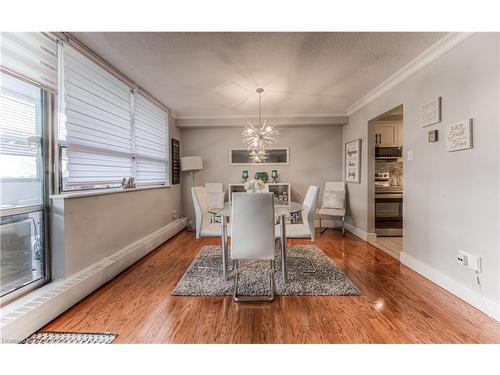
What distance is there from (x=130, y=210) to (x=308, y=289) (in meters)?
2.36

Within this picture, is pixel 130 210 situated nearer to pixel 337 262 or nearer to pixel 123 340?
pixel 123 340

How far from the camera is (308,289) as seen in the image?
2197 mm

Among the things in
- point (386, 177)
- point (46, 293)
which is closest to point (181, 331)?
point (46, 293)

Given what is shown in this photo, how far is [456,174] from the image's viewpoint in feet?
6.99

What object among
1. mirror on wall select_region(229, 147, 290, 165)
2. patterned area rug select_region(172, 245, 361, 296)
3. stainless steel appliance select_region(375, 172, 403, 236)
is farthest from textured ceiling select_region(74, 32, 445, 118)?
patterned area rug select_region(172, 245, 361, 296)

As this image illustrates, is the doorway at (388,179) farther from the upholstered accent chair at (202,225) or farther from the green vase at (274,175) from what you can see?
the upholstered accent chair at (202,225)

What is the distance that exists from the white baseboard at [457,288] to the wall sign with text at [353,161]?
5.97 feet

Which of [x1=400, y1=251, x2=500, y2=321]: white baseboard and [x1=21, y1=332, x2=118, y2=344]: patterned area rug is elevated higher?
[x1=400, y1=251, x2=500, y2=321]: white baseboard

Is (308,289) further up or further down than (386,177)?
further down

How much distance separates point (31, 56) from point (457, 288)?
157 inches

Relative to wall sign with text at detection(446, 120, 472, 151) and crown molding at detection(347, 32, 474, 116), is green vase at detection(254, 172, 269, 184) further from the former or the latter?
wall sign with text at detection(446, 120, 472, 151)

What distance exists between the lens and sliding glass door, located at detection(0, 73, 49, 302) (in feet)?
5.40

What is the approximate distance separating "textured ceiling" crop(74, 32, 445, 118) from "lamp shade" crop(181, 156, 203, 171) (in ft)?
4.02

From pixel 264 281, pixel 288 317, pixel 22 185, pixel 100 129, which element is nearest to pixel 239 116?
pixel 100 129
